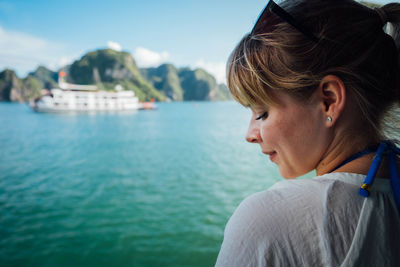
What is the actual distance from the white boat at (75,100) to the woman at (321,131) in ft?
168

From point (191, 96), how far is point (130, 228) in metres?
131

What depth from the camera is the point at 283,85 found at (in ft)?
2.30

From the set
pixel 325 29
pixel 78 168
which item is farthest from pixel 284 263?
pixel 78 168

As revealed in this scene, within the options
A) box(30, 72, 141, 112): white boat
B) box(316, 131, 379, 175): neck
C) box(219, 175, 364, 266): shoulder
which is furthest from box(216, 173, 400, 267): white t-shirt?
box(30, 72, 141, 112): white boat

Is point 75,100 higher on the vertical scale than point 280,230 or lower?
lower

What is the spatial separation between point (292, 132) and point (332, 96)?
0.14 m

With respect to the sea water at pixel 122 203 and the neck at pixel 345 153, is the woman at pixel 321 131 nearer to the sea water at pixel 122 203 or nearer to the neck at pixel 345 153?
the neck at pixel 345 153

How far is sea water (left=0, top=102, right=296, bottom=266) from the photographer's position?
534 centimetres

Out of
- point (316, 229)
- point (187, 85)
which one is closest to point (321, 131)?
point (316, 229)

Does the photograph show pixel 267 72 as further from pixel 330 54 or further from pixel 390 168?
pixel 390 168

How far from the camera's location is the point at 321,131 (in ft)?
2.38

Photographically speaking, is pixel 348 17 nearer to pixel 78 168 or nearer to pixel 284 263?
pixel 284 263

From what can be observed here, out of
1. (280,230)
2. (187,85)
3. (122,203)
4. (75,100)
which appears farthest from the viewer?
(187,85)

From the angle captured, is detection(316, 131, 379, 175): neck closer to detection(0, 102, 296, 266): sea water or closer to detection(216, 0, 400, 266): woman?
detection(216, 0, 400, 266): woman
